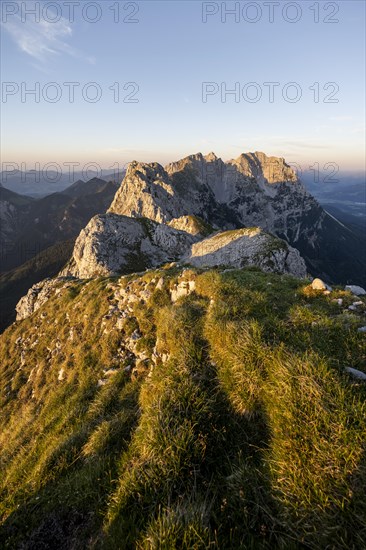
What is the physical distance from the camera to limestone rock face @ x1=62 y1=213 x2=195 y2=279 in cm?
8550

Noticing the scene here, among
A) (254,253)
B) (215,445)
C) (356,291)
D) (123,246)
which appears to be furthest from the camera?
(123,246)

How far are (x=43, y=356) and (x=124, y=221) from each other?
3269 inches

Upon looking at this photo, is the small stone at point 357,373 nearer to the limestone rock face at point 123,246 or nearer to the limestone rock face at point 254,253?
the limestone rock face at point 254,253

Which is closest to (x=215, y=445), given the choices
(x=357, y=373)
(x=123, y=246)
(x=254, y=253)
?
(x=357, y=373)

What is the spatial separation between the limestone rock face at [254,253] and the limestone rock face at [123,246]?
→ 51.8ft

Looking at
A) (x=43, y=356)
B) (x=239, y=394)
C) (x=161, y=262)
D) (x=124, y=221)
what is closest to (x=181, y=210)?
(x=124, y=221)

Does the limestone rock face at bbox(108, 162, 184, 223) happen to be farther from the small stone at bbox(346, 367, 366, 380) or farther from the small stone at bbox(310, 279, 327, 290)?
the small stone at bbox(346, 367, 366, 380)

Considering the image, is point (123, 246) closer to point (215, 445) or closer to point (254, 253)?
point (254, 253)

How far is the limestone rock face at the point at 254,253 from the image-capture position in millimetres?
57688

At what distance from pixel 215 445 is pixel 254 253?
186 ft

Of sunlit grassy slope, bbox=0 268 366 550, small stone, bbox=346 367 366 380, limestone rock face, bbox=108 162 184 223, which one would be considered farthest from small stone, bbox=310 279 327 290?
limestone rock face, bbox=108 162 184 223

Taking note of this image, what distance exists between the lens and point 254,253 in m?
60.8

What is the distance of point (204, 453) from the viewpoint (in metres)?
6.12

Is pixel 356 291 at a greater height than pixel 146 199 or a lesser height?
lesser
